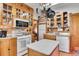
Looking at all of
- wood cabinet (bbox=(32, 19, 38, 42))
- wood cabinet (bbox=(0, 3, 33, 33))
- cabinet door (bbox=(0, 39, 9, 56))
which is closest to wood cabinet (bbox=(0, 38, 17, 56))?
cabinet door (bbox=(0, 39, 9, 56))

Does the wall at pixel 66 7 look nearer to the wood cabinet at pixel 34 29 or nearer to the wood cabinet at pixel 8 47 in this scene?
the wood cabinet at pixel 34 29

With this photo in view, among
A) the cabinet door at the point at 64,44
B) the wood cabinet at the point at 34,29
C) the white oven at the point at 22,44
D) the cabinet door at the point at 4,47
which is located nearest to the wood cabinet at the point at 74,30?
the cabinet door at the point at 64,44

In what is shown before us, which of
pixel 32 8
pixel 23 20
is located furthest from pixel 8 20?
pixel 32 8

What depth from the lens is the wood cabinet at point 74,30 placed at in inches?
68.3

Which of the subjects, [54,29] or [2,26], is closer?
[2,26]

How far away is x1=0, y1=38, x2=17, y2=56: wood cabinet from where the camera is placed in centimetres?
167

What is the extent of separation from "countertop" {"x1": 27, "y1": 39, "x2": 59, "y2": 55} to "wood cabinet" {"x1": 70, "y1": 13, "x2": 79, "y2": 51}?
0.79 ft

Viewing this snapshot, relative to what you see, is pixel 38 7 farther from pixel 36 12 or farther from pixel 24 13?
pixel 24 13

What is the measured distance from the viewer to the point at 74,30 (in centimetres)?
175

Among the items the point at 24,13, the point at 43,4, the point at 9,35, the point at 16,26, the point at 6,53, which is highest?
the point at 43,4

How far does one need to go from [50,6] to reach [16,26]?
1.94 feet

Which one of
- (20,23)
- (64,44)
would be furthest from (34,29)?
(64,44)

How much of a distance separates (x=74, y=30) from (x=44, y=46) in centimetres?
51

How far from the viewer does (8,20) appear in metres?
1.66
